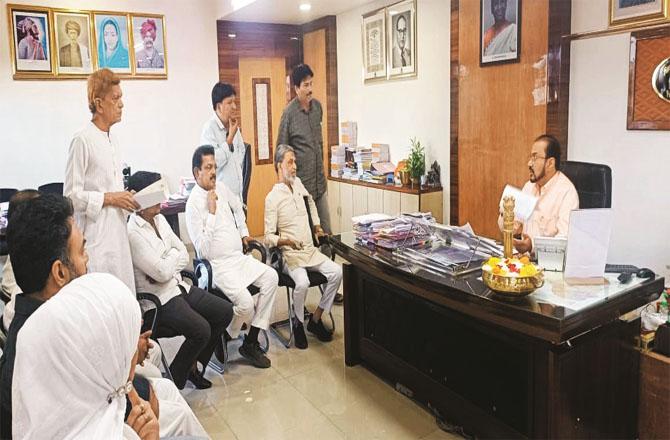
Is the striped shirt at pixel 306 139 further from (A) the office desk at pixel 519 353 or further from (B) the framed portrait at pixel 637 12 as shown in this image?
(B) the framed portrait at pixel 637 12

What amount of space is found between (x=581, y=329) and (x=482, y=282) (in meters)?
0.44

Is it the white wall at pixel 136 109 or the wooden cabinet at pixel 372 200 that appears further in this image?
the white wall at pixel 136 109

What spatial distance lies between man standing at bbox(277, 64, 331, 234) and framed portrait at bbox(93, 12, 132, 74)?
78.1 inches

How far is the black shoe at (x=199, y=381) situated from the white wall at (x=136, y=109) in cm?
318

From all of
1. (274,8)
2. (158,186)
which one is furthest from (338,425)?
(274,8)

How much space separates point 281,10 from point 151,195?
361cm

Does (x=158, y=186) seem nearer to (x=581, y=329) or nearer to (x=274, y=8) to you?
(x=581, y=329)

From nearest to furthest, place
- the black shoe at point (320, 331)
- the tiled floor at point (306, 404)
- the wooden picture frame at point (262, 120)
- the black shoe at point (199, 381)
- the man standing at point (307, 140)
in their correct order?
the tiled floor at point (306, 404)
the black shoe at point (199, 381)
the black shoe at point (320, 331)
the man standing at point (307, 140)
the wooden picture frame at point (262, 120)

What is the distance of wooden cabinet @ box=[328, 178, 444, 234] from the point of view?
4875mm

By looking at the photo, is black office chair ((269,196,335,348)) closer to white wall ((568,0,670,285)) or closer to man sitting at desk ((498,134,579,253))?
man sitting at desk ((498,134,579,253))

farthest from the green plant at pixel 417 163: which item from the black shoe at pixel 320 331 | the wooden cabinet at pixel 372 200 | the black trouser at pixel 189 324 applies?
the black trouser at pixel 189 324

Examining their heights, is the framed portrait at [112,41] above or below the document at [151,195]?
above

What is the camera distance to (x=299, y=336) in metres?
3.58

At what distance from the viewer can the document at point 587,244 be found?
206 centimetres
